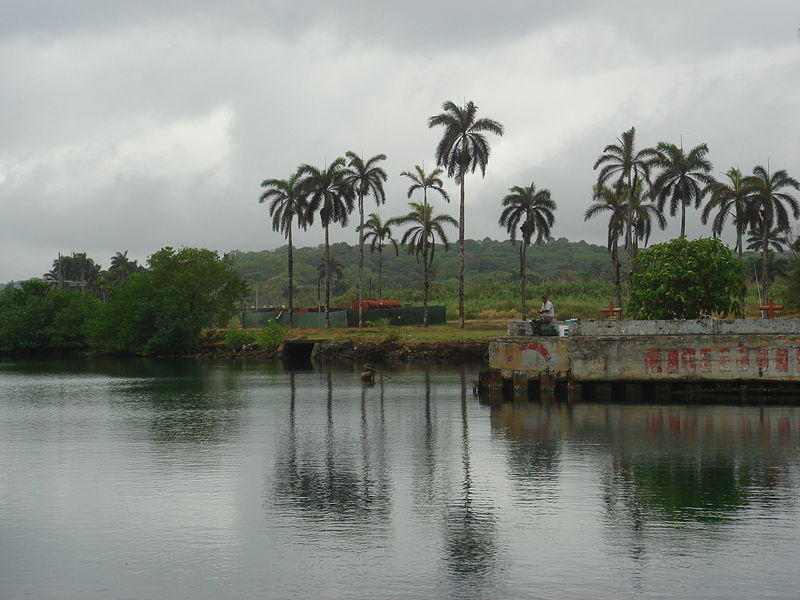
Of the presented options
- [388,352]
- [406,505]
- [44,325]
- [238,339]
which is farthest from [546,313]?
[44,325]

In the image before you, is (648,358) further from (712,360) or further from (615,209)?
(615,209)

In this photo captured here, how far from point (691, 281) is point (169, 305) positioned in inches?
2203

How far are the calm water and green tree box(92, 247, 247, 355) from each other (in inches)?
2125

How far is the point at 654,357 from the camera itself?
37344mm

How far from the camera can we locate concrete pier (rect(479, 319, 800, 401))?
3606cm

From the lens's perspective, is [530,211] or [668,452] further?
[530,211]

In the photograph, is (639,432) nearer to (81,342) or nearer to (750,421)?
(750,421)

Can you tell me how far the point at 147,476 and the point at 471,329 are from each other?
195 feet

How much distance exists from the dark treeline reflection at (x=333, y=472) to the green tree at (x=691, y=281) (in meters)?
21.7

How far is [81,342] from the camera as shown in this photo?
98812mm

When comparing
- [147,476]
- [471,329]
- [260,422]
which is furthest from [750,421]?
[471,329]

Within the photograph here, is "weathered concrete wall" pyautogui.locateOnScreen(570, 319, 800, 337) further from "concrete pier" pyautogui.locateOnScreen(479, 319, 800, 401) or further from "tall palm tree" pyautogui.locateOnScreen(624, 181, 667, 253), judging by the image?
"tall palm tree" pyautogui.locateOnScreen(624, 181, 667, 253)

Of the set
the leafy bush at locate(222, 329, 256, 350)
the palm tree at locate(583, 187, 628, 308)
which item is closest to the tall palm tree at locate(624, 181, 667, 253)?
the palm tree at locate(583, 187, 628, 308)

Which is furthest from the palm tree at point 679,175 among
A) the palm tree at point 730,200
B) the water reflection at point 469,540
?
the water reflection at point 469,540
